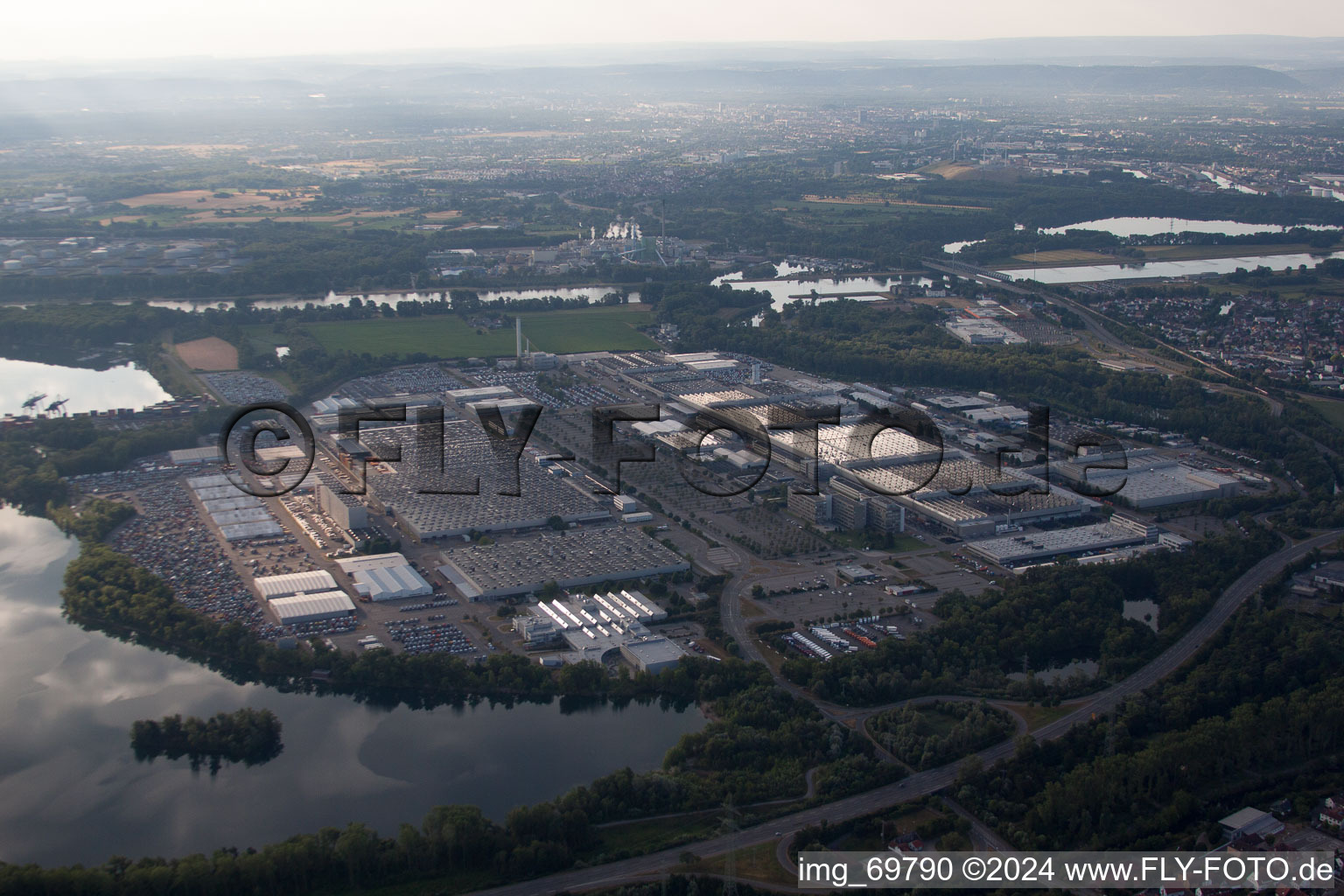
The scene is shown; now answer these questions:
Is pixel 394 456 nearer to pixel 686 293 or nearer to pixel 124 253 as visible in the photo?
pixel 686 293

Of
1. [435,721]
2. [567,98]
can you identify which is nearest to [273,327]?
[435,721]

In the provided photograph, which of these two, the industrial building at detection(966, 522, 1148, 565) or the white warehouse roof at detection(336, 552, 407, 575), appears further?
the industrial building at detection(966, 522, 1148, 565)

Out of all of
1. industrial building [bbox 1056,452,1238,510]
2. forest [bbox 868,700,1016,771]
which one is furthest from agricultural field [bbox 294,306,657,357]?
forest [bbox 868,700,1016,771]

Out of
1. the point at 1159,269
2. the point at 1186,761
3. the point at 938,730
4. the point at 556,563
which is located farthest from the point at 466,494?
the point at 1159,269

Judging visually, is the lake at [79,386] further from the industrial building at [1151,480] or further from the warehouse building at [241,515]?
→ the industrial building at [1151,480]

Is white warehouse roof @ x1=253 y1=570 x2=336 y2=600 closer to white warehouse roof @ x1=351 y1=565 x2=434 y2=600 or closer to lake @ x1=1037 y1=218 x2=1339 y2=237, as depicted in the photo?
white warehouse roof @ x1=351 y1=565 x2=434 y2=600

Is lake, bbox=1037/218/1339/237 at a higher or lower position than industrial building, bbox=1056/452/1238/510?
higher

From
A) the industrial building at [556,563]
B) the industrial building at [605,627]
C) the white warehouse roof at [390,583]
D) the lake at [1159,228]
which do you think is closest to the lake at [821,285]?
the lake at [1159,228]

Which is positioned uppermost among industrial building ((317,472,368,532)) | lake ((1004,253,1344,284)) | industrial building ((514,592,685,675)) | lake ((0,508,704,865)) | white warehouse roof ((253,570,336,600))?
lake ((1004,253,1344,284))
